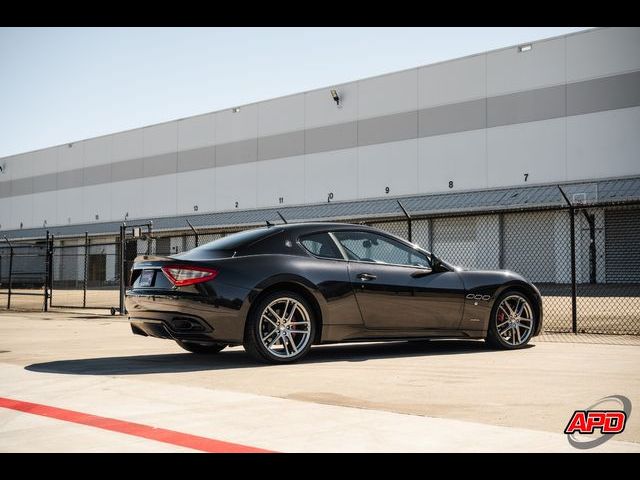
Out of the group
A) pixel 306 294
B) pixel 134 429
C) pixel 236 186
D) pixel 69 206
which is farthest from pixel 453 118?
pixel 134 429

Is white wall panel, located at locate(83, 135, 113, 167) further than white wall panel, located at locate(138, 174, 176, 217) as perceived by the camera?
Yes

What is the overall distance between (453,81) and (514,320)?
2863 centimetres

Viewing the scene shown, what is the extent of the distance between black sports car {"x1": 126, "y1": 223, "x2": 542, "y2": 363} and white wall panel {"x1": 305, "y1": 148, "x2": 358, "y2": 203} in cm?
3036

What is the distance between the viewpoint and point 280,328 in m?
7.45

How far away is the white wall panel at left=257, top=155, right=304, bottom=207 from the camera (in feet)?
135

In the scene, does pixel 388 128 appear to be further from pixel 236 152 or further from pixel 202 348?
pixel 202 348

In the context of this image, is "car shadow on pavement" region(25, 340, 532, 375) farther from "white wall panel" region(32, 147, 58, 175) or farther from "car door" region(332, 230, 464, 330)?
"white wall panel" region(32, 147, 58, 175)

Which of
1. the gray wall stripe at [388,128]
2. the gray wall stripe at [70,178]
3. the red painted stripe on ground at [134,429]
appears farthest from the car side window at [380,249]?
the gray wall stripe at [70,178]

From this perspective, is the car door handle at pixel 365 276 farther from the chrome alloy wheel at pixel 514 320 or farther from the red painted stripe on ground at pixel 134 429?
the red painted stripe on ground at pixel 134 429

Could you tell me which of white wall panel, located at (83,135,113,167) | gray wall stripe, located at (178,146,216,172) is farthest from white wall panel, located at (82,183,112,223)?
gray wall stripe, located at (178,146,216,172)

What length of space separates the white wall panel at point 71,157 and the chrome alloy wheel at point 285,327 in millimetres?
48964

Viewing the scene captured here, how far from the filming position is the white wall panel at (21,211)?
57.3 metres
